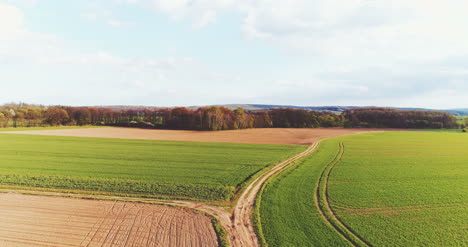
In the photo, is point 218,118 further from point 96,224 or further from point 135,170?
point 96,224

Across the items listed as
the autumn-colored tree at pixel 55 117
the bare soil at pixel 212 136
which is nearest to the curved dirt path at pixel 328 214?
the bare soil at pixel 212 136

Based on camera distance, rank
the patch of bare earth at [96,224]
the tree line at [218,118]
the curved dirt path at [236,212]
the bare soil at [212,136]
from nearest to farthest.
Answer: the patch of bare earth at [96,224] → the curved dirt path at [236,212] → the bare soil at [212,136] → the tree line at [218,118]

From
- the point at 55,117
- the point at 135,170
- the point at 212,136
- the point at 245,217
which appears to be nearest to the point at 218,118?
the point at 212,136

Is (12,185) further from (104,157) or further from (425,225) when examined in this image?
(425,225)

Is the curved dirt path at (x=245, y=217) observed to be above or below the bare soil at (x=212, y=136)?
below

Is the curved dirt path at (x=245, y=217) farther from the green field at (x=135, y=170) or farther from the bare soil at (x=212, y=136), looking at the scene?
the bare soil at (x=212, y=136)

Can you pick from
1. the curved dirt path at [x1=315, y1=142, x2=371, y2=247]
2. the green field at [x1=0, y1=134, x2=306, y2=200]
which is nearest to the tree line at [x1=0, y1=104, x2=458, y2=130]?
the green field at [x1=0, y1=134, x2=306, y2=200]

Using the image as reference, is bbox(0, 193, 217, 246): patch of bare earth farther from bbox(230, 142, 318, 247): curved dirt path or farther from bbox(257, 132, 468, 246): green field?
bbox(257, 132, 468, 246): green field
